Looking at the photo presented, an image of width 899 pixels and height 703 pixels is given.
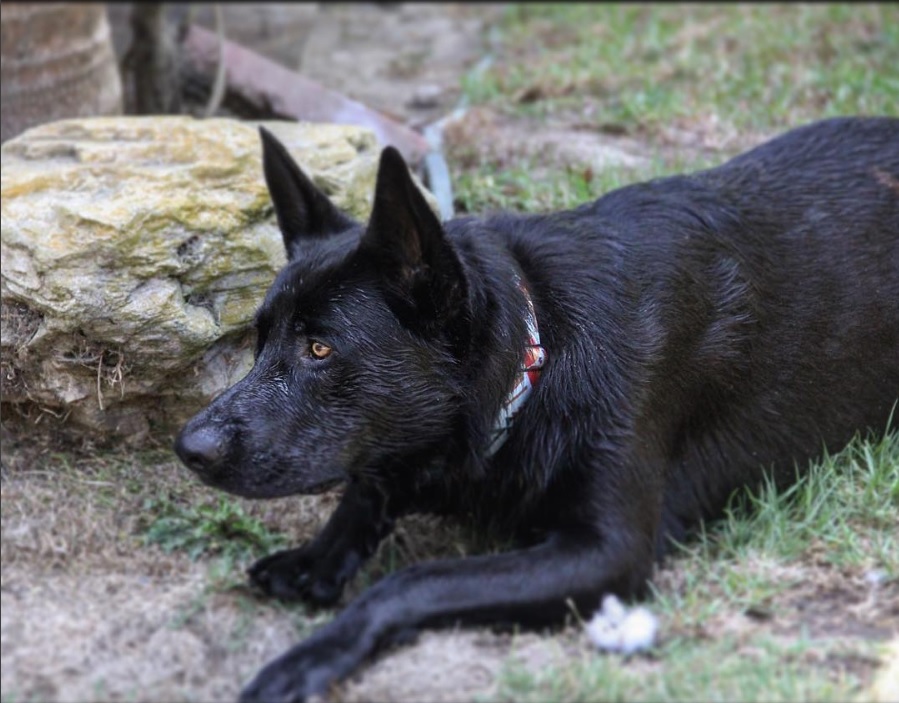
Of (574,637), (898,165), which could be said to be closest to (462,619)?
(574,637)

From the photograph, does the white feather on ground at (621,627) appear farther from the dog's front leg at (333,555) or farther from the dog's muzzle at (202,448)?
the dog's muzzle at (202,448)

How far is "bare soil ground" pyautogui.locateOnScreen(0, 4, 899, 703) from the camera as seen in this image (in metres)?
2.85

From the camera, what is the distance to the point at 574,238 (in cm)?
347

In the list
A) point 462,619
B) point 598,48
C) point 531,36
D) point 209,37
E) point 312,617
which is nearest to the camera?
point 462,619

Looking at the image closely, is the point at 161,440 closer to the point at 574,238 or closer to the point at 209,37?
the point at 574,238

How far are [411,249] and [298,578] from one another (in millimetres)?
944

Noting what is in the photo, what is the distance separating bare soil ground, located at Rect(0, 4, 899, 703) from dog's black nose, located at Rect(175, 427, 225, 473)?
0.38 meters

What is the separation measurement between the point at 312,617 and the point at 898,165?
2.38 metres

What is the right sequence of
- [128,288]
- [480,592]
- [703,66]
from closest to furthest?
1. [480,592]
2. [128,288]
3. [703,66]

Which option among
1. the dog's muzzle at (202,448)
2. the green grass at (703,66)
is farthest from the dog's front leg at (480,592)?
the green grass at (703,66)

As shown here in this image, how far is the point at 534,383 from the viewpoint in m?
3.22

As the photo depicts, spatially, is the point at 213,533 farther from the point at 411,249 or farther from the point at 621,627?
the point at 621,627

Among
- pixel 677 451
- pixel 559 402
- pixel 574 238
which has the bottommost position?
pixel 677 451

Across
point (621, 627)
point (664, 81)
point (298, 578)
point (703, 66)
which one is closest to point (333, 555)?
point (298, 578)
